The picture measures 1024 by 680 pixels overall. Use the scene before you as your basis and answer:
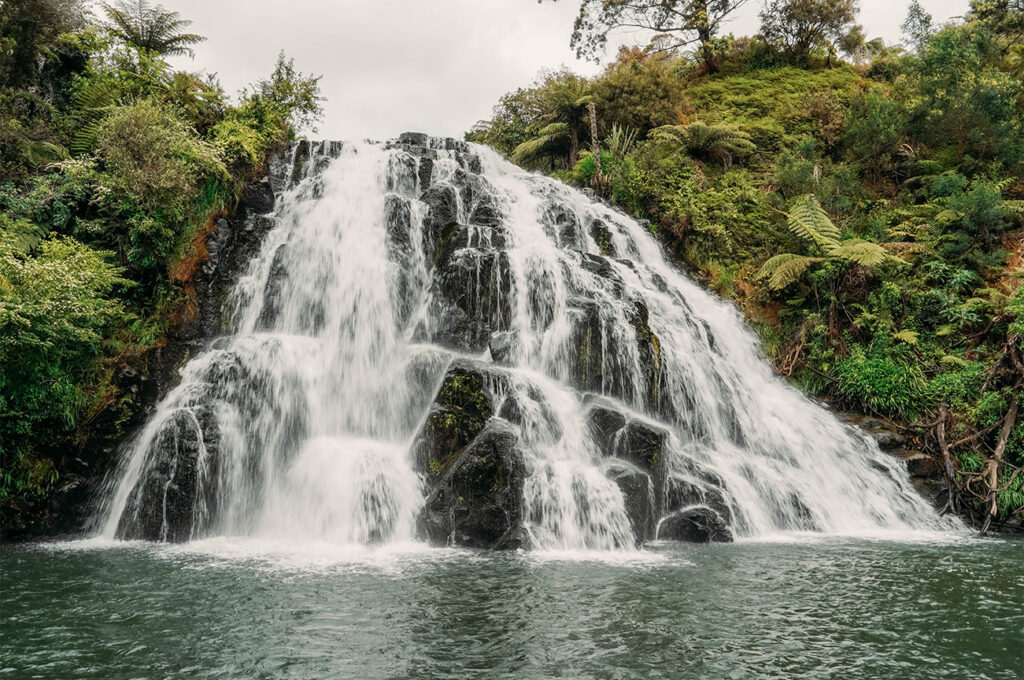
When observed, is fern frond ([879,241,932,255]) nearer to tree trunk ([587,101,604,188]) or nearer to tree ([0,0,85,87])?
tree trunk ([587,101,604,188])

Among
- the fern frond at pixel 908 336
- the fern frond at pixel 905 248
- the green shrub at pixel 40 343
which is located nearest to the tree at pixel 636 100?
the fern frond at pixel 905 248

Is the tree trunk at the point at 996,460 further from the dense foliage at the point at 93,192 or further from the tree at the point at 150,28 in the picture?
the tree at the point at 150,28

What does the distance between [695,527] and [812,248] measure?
30.2 feet

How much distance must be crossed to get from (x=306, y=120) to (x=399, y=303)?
9378mm

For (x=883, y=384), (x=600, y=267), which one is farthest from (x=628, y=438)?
(x=883, y=384)

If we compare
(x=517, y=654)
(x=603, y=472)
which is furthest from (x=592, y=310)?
(x=517, y=654)

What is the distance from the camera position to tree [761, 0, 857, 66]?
2698 cm

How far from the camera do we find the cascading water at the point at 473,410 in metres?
8.80

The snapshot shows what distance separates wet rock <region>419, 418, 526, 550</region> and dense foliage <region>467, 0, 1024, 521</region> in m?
8.07

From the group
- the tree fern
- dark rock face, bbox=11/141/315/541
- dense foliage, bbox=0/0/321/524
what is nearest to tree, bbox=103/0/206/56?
dense foliage, bbox=0/0/321/524

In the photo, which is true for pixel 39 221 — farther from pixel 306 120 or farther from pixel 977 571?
pixel 977 571

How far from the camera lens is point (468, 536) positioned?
830cm

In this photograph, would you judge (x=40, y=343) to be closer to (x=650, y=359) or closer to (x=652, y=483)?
(x=652, y=483)

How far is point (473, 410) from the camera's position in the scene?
9.61 metres
